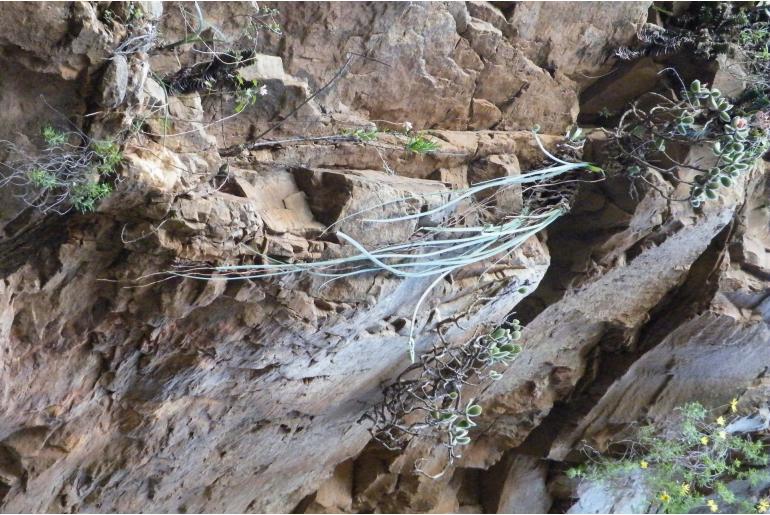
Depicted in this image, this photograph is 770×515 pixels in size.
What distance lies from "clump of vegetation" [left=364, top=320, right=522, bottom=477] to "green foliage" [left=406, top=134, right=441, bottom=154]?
107cm

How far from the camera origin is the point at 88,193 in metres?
2.33

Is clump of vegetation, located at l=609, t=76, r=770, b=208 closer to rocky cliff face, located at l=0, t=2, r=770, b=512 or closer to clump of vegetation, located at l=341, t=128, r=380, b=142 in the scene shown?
rocky cliff face, located at l=0, t=2, r=770, b=512

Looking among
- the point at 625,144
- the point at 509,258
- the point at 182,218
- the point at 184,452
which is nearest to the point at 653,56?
the point at 625,144

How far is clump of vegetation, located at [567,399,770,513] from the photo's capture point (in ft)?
16.8

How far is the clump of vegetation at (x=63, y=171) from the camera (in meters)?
2.24

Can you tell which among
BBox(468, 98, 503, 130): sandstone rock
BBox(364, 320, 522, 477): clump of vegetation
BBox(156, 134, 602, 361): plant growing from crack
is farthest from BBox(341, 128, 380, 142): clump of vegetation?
BBox(364, 320, 522, 477): clump of vegetation

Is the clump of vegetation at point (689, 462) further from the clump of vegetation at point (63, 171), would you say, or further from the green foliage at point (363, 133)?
the clump of vegetation at point (63, 171)

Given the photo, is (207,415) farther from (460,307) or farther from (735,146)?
(735,146)

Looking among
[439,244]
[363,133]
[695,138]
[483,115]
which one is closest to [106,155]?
[363,133]

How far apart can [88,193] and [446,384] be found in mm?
2289

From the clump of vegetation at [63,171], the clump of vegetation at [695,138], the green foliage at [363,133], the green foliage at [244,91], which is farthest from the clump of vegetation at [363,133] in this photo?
the clump of vegetation at [695,138]

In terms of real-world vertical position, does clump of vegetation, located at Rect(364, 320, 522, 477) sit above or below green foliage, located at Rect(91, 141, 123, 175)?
below

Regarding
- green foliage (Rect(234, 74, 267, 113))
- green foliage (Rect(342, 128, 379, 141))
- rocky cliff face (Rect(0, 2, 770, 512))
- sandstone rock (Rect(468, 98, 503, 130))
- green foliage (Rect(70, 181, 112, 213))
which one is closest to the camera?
green foliage (Rect(70, 181, 112, 213))

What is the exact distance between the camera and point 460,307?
11.9 ft
